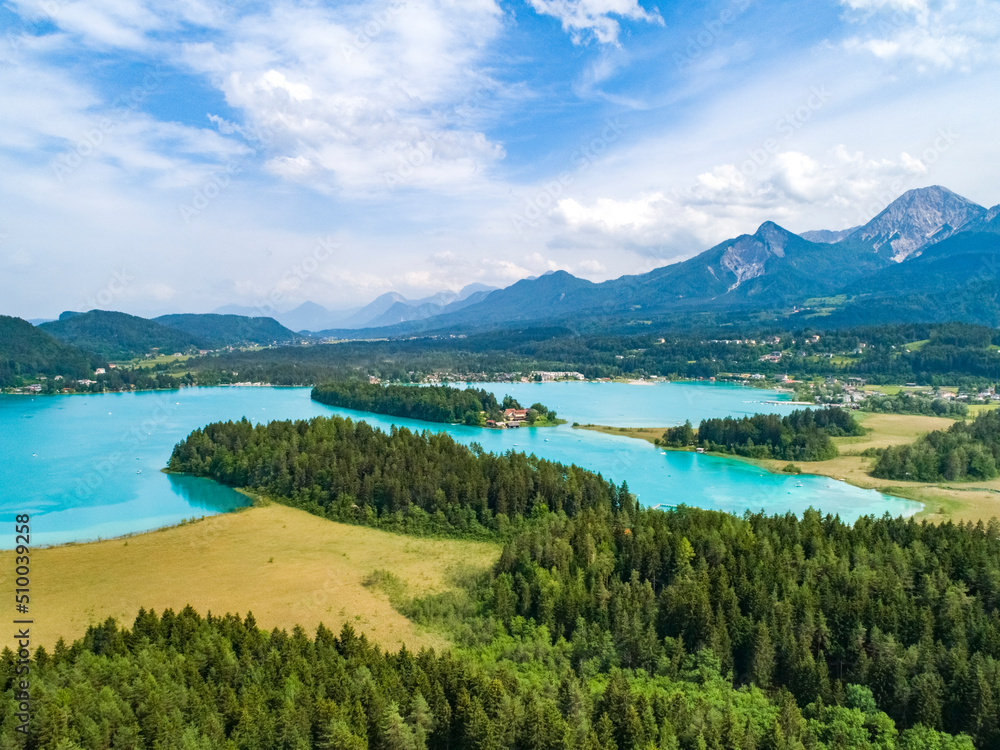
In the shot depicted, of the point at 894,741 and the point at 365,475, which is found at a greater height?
the point at 365,475

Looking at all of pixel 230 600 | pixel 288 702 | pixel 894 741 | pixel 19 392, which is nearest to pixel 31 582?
pixel 230 600

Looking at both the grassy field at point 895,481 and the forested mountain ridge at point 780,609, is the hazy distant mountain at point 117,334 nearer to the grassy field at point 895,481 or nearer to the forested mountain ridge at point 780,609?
the grassy field at point 895,481

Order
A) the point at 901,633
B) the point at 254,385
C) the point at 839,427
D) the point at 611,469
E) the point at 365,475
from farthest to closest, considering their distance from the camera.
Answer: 1. the point at 254,385
2. the point at 839,427
3. the point at 611,469
4. the point at 365,475
5. the point at 901,633

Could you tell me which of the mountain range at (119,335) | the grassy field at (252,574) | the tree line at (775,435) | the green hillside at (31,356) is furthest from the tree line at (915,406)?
the mountain range at (119,335)

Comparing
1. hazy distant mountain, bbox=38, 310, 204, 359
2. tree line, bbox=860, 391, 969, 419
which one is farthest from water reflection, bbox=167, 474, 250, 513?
hazy distant mountain, bbox=38, 310, 204, 359

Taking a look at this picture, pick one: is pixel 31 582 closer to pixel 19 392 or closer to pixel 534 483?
pixel 534 483

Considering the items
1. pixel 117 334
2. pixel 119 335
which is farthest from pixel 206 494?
pixel 117 334
